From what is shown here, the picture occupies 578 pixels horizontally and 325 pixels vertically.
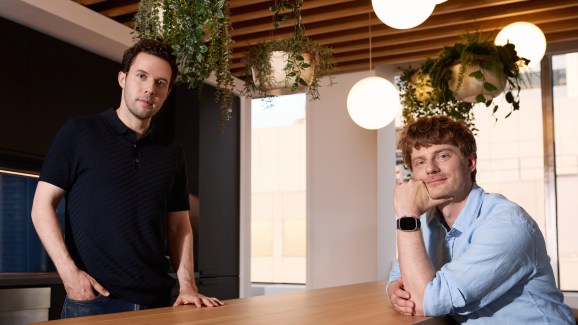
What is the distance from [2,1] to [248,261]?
317 cm

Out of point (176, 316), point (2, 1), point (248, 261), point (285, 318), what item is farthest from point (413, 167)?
point (248, 261)

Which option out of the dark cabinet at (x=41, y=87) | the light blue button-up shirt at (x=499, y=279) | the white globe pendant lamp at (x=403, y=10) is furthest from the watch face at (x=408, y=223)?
the dark cabinet at (x=41, y=87)

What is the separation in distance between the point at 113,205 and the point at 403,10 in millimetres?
1745

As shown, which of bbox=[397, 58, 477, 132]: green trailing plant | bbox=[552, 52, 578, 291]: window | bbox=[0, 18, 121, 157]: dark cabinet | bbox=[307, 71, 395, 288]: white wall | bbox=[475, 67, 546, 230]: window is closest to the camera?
bbox=[397, 58, 477, 132]: green trailing plant

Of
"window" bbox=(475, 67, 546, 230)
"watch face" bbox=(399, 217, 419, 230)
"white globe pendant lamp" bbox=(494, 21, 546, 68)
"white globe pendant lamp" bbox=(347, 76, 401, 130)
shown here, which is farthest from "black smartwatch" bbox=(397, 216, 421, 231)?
"window" bbox=(475, 67, 546, 230)

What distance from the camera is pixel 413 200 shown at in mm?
2006

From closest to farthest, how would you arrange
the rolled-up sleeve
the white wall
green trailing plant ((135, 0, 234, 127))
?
1. the rolled-up sleeve
2. green trailing plant ((135, 0, 234, 127))
3. the white wall

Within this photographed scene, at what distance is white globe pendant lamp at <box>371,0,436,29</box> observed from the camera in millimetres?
3189

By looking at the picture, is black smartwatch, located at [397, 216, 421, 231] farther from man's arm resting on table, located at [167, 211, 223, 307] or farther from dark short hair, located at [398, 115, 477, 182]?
man's arm resting on table, located at [167, 211, 223, 307]

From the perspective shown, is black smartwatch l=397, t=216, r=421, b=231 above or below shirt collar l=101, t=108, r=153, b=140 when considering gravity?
below

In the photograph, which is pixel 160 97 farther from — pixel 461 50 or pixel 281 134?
pixel 281 134

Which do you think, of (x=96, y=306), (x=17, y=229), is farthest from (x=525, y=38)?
(x=17, y=229)

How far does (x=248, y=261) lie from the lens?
625 cm

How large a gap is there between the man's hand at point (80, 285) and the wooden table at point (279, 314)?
16 cm
